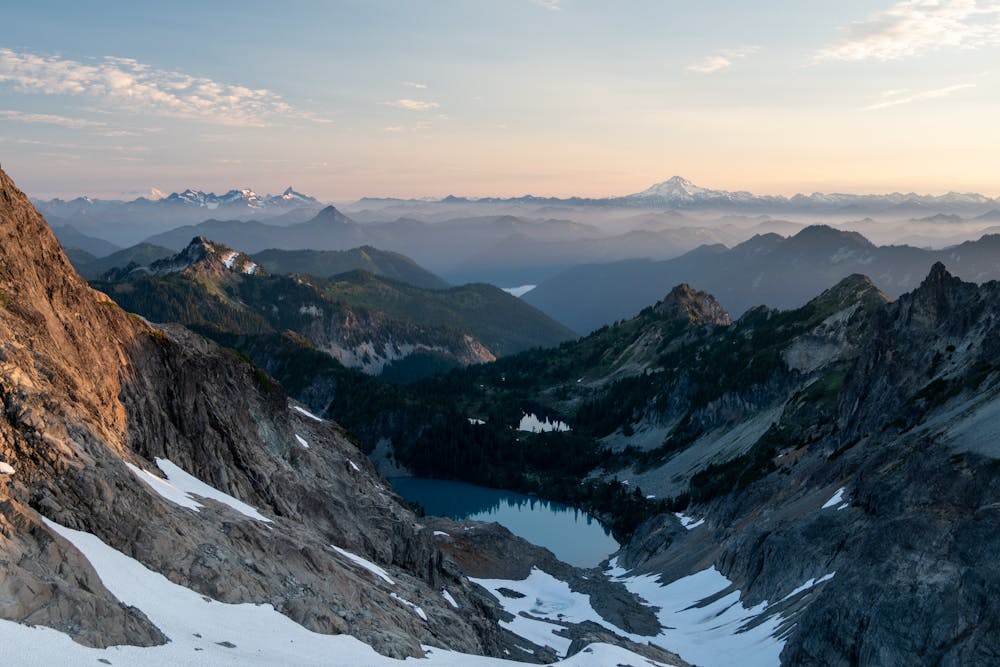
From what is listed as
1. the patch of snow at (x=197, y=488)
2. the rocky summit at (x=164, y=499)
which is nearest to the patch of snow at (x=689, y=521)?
the rocky summit at (x=164, y=499)

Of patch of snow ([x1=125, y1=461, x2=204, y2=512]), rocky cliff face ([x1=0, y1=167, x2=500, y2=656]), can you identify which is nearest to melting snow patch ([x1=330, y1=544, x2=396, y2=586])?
rocky cliff face ([x1=0, y1=167, x2=500, y2=656])

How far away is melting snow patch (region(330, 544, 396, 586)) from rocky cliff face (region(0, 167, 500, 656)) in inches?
51.0

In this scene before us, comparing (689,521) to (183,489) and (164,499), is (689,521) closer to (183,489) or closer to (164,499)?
(183,489)

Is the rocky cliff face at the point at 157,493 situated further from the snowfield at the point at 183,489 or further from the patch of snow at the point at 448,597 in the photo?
the patch of snow at the point at 448,597

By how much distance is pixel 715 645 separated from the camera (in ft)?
247

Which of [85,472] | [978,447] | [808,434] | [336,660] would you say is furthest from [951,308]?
[85,472]

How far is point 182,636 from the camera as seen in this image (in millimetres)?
40219

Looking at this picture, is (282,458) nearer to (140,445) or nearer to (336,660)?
(140,445)

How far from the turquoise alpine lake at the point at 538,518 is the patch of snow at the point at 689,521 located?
1510 cm

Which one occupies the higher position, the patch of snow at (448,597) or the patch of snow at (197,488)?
the patch of snow at (197,488)

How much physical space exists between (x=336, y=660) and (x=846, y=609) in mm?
31411

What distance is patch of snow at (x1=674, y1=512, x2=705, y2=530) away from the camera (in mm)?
125463

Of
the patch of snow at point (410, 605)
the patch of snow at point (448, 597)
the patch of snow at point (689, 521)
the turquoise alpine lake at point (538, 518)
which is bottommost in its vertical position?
the turquoise alpine lake at point (538, 518)

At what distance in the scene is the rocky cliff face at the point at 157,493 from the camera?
39.1m
